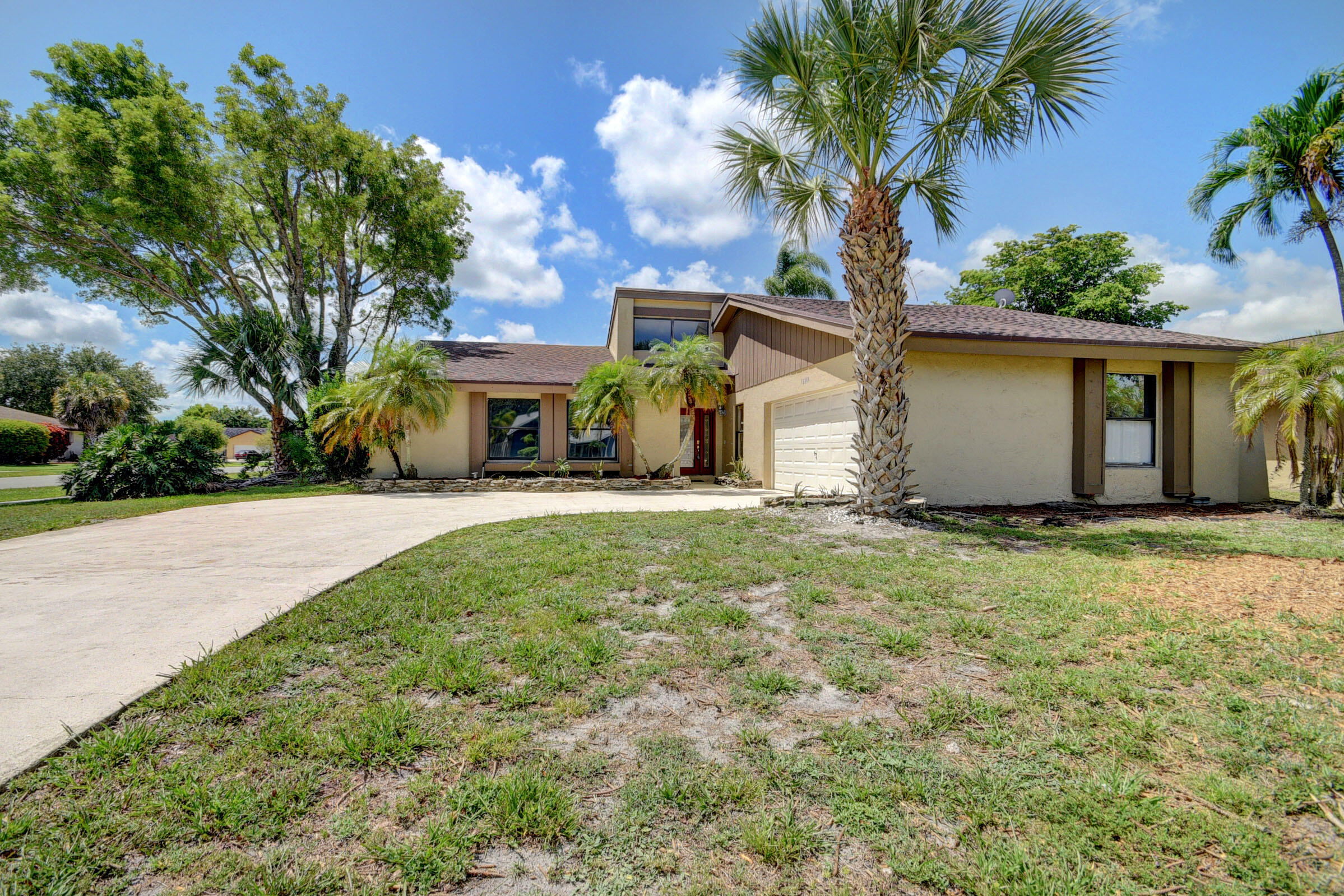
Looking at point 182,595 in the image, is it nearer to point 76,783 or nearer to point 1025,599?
point 76,783

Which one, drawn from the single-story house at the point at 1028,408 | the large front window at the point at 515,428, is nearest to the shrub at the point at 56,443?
the large front window at the point at 515,428

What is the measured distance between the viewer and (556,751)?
2.28 metres

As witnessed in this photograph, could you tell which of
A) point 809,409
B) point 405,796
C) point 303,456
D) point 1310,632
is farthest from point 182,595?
point 303,456

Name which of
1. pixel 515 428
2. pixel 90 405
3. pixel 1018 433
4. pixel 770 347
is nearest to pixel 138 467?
pixel 515 428

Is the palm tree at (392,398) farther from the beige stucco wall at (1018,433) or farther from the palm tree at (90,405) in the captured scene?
the palm tree at (90,405)

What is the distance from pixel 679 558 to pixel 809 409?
22.8 ft

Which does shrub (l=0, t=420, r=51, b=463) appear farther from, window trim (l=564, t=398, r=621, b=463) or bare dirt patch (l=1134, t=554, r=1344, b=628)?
bare dirt patch (l=1134, t=554, r=1344, b=628)

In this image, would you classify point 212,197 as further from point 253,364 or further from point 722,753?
point 722,753

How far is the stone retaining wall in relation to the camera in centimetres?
1324

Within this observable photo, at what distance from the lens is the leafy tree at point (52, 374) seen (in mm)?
36812

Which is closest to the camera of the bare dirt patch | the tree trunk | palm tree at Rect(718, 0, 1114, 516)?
the bare dirt patch

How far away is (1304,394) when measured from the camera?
755 centimetres

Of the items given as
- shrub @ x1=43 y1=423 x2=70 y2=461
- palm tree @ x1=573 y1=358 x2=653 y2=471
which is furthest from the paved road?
palm tree @ x1=573 y1=358 x2=653 y2=471

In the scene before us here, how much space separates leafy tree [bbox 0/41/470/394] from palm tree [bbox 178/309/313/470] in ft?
1.14
